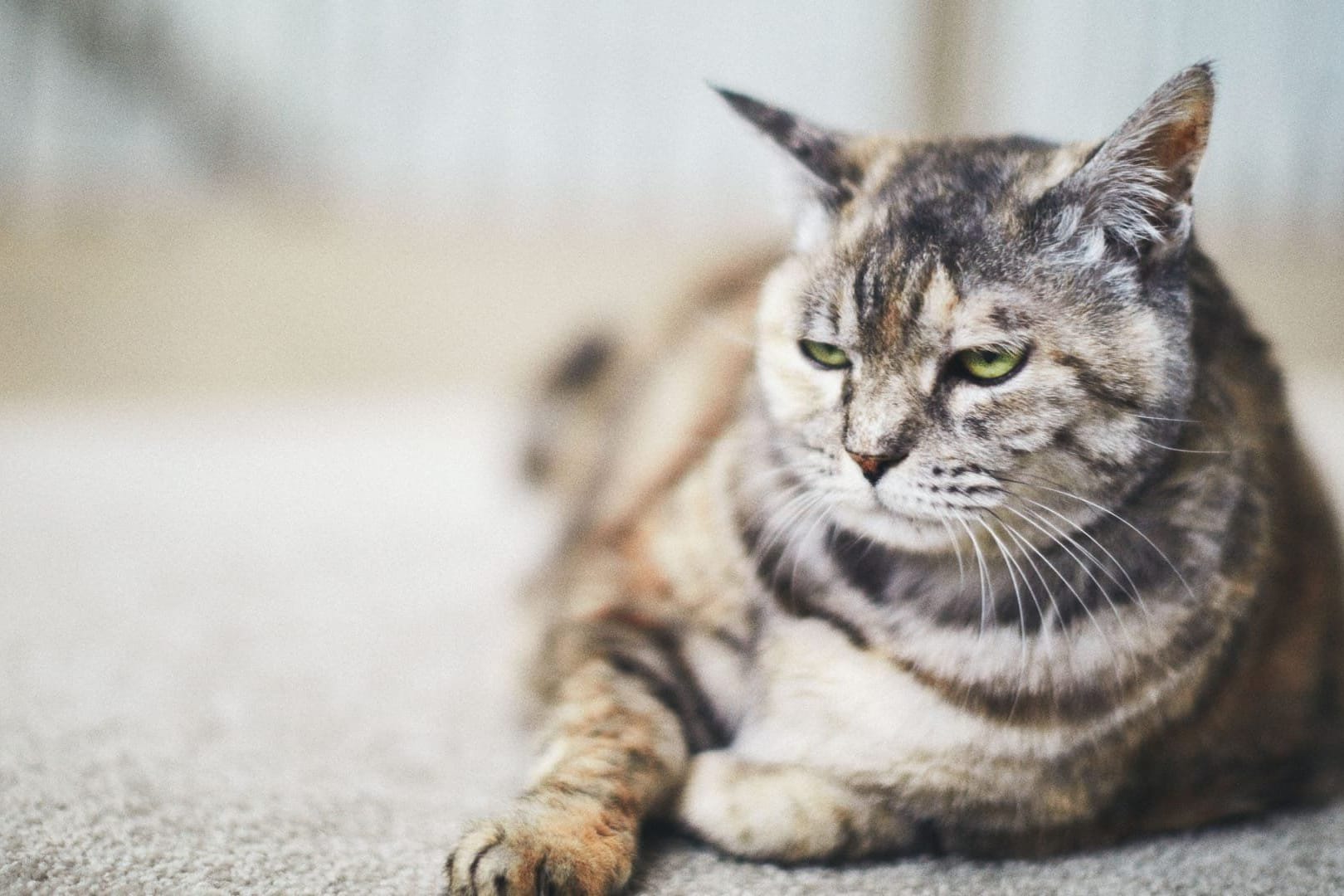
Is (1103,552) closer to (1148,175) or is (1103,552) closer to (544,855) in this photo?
(1148,175)

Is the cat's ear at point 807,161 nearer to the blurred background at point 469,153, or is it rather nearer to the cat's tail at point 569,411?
the cat's tail at point 569,411

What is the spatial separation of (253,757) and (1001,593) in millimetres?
610

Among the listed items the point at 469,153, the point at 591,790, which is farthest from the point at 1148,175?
the point at 469,153

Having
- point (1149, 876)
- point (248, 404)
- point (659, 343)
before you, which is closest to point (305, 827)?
point (1149, 876)

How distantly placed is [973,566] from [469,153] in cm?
256

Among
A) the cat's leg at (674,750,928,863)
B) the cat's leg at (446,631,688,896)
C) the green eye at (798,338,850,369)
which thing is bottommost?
the cat's leg at (674,750,928,863)

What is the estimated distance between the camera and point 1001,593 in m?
0.76

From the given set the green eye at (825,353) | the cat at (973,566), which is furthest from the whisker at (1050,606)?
the green eye at (825,353)

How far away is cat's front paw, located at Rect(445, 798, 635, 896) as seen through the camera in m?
0.63

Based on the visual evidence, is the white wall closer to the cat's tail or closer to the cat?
the cat's tail

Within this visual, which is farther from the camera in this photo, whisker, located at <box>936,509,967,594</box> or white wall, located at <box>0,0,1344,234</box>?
white wall, located at <box>0,0,1344,234</box>

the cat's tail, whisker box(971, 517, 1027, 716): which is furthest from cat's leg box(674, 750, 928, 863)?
the cat's tail

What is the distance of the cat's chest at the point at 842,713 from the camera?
75 cm

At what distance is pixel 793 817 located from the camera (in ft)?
2.46
